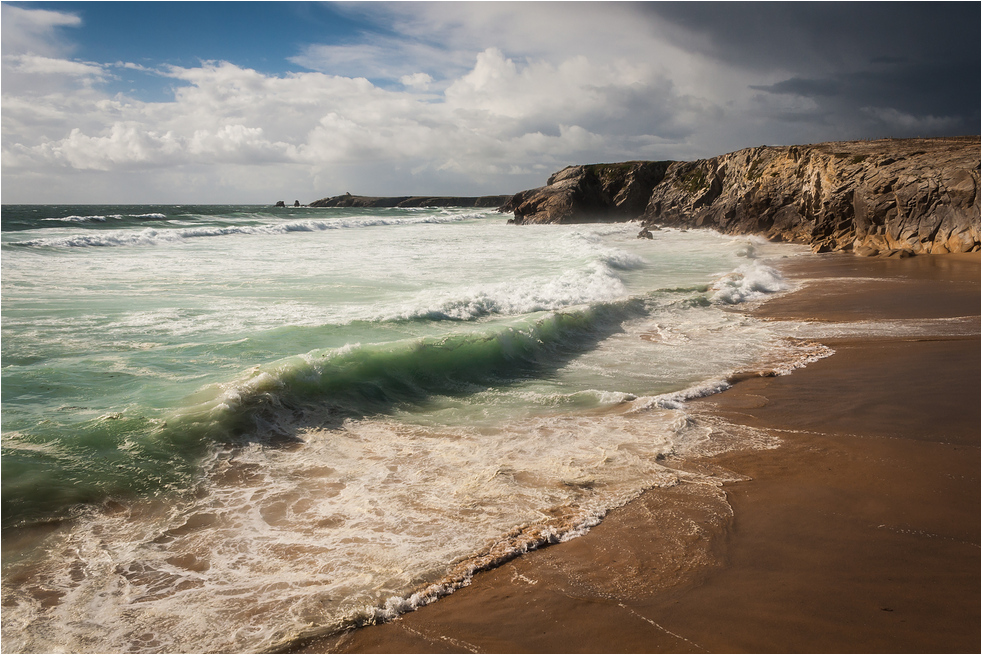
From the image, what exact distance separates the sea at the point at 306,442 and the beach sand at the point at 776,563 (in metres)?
0.26

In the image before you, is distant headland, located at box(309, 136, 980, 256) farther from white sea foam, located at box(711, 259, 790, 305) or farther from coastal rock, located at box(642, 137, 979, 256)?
white sea foam, located at box(711, 259, 790, 305)

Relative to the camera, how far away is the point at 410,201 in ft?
419

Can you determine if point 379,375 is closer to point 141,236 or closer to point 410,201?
point 141,236

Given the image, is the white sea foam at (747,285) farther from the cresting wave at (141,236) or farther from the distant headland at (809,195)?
the cresting wave at (141,236)

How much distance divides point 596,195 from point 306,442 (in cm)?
5287

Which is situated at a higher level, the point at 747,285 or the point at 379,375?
the point at 747,285

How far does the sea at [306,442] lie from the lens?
3.26 meters

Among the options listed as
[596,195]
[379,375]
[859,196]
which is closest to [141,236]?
[379,375]

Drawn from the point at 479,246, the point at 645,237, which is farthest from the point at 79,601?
the point at 645,237

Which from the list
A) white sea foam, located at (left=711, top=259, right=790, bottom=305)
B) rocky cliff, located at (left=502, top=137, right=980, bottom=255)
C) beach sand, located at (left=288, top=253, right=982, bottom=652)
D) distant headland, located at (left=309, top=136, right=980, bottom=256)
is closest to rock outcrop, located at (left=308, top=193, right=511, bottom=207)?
distant headland, located at (left=309, top=136, right=980, bottom=256)

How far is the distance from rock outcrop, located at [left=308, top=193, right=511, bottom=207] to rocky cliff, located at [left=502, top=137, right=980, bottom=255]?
74.0 meters

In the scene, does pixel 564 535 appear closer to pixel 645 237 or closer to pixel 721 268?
pixel 721 268

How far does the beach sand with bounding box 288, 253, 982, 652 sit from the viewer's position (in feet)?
9.26

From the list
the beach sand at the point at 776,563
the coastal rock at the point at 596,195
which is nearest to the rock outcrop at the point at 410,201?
the coastal rock at the point at 596,195
